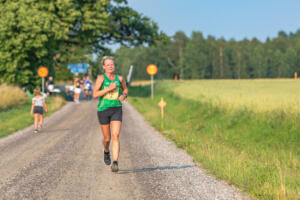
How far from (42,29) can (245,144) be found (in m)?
21.0

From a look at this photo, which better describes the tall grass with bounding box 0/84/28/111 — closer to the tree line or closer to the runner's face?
the runner's face

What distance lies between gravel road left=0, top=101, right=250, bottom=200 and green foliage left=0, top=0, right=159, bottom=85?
59.4 feet

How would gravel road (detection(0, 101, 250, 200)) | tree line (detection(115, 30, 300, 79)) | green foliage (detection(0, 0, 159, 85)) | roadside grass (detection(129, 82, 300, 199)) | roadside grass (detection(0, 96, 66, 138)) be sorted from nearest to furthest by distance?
gravel road (detection(0, 101, 250, 200)), roadside grass (detection(129, 82, 300, 199)), roadside grass (detection(0, 96, 66, 138)), green foliage (detection(0, 0, 159, 85)), tree line (detection(115, 30, 300, 79))

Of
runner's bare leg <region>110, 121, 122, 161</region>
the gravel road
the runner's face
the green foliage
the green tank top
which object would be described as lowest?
the gravel road

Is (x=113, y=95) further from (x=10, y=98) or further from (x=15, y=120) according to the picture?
(x=10, y=98)

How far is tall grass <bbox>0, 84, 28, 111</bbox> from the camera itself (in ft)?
78.5

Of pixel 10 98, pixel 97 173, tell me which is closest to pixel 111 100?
pixel 97 173

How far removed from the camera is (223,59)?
354ft

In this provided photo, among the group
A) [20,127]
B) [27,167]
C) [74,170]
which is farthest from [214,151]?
[20,127]

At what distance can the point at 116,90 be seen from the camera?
23.4 ft

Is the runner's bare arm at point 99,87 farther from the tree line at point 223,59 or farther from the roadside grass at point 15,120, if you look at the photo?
the tree line at point 223,59

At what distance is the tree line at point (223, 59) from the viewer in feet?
342

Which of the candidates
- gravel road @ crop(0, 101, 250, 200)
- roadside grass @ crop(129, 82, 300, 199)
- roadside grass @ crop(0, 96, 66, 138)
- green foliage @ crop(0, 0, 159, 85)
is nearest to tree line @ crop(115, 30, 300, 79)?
green foliage @ crop(0, 0, 159, 85)

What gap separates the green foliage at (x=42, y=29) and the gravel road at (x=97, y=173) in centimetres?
1809
